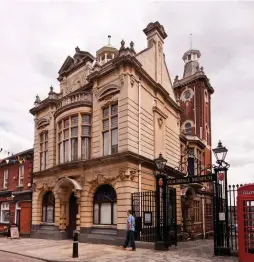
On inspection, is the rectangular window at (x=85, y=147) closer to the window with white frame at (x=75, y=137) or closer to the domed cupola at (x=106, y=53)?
the window with white frame at (x=75, y=137)

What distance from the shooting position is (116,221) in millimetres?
17859

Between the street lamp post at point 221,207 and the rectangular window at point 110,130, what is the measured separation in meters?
6.73

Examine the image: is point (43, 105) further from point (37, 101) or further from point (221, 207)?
point (221, 207)

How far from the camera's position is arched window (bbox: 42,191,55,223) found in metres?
22.9

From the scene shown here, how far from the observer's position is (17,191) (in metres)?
27.2

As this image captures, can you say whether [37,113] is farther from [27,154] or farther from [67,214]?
[67,214]

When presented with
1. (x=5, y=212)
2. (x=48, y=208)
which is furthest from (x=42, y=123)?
(x=5, y=212)

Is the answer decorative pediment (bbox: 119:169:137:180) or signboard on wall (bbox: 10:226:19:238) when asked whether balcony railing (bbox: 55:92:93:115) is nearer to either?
decorative pediment (bbox: 119:169:137:180)

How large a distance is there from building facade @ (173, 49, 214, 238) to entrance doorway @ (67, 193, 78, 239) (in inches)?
323

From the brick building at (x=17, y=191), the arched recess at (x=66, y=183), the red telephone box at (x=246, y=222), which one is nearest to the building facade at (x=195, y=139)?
the arched recess at (x=66, y=183)

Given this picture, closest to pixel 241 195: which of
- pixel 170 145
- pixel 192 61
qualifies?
pixel 170 145

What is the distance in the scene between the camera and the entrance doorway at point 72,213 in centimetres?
2125

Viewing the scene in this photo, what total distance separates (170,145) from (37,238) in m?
11.6

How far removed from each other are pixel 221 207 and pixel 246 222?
2002mm
